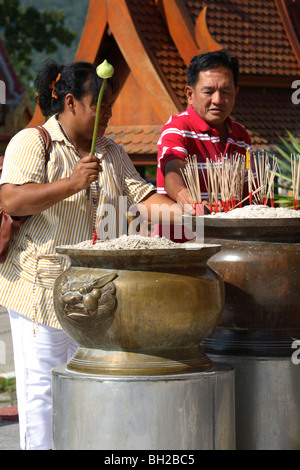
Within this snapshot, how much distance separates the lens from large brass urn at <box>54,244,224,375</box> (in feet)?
7.88

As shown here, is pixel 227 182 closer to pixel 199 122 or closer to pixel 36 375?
pixel 199 122

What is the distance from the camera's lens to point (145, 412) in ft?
7.87

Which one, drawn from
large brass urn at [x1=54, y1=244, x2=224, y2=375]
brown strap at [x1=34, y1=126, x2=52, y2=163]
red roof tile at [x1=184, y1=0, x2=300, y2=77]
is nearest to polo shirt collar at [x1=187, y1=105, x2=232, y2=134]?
brown strap at [x1=34, y1=126, x2=52, y2=163]

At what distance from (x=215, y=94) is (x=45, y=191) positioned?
37.2 inches

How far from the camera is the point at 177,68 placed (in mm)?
7168

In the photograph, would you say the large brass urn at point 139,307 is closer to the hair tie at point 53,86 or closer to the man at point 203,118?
the hair tie at point 53,86

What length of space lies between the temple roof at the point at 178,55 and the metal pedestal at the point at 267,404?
4.22 metres

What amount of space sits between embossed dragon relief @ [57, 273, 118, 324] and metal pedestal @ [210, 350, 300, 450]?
52 cm

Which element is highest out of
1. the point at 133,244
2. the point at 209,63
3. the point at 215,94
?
the point at 209,63

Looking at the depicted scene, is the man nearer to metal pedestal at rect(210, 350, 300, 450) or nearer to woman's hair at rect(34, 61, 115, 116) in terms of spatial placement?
woman's hair at rect(34, 61, 115, 116)

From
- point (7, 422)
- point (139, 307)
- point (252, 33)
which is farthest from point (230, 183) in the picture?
point (252, 33)

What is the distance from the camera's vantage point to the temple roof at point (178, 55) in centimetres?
694

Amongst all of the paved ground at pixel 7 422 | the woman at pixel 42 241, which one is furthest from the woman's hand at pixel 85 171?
the paved ground at pixel 7 422

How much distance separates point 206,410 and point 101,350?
34cm
